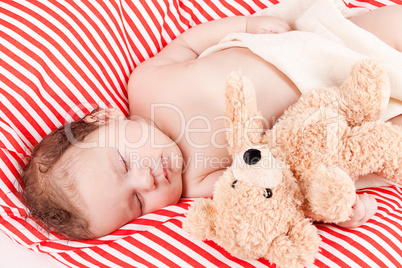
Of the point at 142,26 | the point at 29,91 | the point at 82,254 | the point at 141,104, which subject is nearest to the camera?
the point at 82,254

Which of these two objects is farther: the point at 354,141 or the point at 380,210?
the point at 380,210

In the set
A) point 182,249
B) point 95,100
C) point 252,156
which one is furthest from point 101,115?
point 252,156

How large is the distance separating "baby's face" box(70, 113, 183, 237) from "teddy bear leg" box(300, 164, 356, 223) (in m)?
0.43

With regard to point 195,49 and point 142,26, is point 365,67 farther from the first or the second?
point 142,26

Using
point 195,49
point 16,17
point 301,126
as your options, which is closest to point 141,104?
point 195,49

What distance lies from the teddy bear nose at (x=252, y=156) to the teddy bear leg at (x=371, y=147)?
23 cm

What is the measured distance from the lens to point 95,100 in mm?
1139

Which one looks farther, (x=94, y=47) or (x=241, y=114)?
(x=94, y=47)

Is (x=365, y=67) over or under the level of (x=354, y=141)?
over

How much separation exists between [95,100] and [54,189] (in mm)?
325

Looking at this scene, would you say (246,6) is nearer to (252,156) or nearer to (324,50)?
(324,50)

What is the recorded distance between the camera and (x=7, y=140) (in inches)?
38.7

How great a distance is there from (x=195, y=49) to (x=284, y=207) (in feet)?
2.52

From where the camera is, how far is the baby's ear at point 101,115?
1.04 metres
